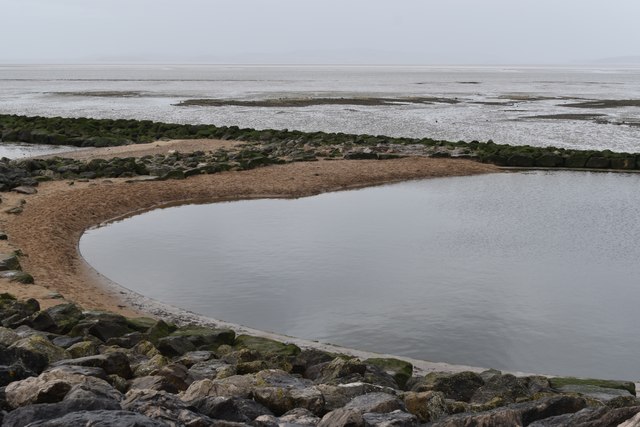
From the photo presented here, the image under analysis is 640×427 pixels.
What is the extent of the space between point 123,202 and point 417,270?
944 centimetres

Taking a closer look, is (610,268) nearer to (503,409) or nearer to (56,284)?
(503,409)

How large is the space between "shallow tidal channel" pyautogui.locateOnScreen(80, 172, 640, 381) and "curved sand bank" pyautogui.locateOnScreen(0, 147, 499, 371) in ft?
1.61

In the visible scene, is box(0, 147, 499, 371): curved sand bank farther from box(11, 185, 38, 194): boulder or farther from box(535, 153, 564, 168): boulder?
box(535, 153, 564, 168): boulder

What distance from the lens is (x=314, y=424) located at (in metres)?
6.25

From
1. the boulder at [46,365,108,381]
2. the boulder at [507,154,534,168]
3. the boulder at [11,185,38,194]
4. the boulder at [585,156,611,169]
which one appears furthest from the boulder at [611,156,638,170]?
the boulder at [46,365,108,381]

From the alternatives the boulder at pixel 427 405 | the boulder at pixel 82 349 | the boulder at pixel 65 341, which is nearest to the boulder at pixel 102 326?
the boulder at pixel 65 341

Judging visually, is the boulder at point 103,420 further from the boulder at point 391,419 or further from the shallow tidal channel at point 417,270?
the shallow tidal channel at point 417,270

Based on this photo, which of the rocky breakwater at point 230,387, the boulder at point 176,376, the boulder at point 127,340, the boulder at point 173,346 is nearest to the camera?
the rocky breakwater at point 230,387

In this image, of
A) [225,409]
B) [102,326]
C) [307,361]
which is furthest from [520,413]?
[102,326]

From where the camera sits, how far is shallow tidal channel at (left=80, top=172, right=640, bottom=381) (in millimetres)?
10305

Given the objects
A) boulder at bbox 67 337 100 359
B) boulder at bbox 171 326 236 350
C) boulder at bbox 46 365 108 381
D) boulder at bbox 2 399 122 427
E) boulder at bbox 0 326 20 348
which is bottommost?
boulder at bbox 171 326 236 350

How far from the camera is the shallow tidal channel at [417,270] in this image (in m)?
10.3

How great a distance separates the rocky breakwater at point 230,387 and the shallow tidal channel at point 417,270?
1631mm

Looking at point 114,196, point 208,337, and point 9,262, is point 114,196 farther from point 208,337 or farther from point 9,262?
point 208,337
